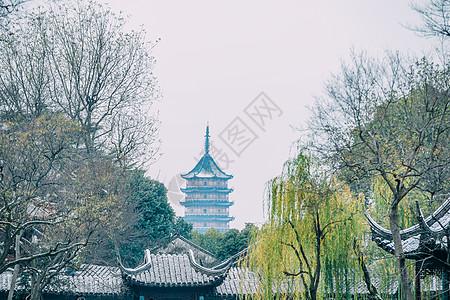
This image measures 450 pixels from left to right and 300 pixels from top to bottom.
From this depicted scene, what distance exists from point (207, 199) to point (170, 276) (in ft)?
134

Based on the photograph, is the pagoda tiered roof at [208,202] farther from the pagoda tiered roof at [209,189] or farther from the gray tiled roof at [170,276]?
the gray tiled roof at [170,276]

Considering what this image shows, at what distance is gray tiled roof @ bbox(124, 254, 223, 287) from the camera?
15156 mm

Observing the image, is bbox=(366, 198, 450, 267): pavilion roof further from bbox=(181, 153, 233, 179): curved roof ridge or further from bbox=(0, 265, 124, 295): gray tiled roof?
bbox=(181, 153, 233, 179): curved roof ridge

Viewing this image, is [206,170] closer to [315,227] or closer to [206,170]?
[206,170]

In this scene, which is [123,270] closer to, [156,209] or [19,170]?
[19,170]

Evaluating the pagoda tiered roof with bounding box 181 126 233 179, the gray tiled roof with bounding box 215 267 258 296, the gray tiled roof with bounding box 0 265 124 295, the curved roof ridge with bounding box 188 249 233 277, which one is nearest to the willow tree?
the curved roof ridge with bounding box 188 249 233 277

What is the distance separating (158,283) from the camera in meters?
15.2

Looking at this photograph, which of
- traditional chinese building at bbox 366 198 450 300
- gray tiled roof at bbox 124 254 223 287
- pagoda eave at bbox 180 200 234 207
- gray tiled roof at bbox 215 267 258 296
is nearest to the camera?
traditional chinese building at bbox 366 198 450 300

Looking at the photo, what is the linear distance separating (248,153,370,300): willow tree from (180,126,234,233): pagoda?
47.2 metres

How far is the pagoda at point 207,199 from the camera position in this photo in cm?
5609

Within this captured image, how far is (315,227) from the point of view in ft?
26.9

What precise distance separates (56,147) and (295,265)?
6.22 meters

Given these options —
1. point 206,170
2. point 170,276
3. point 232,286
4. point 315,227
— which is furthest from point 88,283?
point 206,170

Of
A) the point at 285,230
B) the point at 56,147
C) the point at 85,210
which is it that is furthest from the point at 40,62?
the point at 285,230
